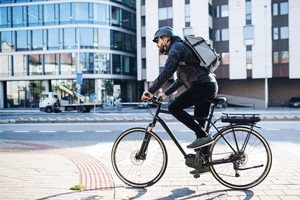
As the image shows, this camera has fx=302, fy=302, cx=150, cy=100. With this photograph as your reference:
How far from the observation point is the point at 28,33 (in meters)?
46.7

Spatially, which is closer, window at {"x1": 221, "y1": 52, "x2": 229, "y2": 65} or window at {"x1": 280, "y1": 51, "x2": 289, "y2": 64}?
window at {"x1": 280, "y1": 51, "x2": 289, "y2": 64}

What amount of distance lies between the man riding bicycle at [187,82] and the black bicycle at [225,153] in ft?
0.46

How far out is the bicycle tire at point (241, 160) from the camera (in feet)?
12.8

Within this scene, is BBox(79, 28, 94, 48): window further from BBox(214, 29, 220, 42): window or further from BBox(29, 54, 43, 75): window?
BBox(214, 29, 220, 42): window

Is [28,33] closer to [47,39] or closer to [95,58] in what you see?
[47,39]

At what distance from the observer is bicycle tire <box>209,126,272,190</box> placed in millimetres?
3896

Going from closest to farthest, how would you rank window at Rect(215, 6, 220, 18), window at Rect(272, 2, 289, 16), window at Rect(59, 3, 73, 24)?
window at Rect(272, 2, 289, 16), window at Rect(215, 6, 220, 18), window at Rect(59, 3, 73, 24)

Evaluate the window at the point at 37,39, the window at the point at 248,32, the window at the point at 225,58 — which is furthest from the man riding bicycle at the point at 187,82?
the window at the point at 37,39

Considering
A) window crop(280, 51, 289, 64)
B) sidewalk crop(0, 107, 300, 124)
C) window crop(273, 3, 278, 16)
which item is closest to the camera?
sidewalk crop(0, 107, 300, 124)

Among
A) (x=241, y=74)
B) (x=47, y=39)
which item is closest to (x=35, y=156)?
(x=241, y=74)

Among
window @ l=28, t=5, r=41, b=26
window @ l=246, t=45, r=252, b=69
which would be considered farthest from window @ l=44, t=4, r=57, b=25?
window @ l=246, t=45, r=252, b=69

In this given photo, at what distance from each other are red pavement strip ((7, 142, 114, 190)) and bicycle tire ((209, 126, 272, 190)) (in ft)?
4.91

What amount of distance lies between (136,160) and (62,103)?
3102 centimetres

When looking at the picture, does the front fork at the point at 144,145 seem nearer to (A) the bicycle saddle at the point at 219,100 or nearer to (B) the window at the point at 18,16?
Result: (A) the bicycle saddle at the point at 219,100
